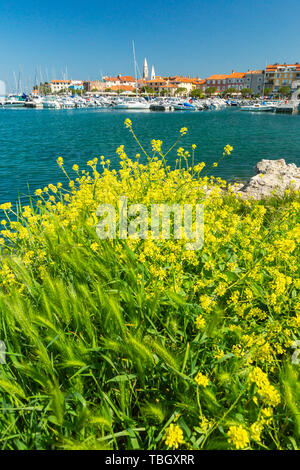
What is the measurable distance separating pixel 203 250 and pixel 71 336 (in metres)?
1.62

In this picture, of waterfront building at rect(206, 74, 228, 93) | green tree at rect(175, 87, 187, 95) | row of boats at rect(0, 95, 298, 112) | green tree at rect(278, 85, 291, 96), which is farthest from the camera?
waterfront building at rect(206, 74, 228, 93)

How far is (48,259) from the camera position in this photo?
304 cm

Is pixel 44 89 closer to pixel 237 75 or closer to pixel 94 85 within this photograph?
pixel 94 85

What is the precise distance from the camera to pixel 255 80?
141m

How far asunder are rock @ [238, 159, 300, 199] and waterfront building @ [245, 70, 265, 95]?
151253 mm

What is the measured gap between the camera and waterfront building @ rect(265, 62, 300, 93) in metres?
123

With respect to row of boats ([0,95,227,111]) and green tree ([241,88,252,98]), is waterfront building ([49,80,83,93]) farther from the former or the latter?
green tree ([241,88,252,98])

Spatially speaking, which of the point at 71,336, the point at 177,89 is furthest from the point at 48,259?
the point at 177,89

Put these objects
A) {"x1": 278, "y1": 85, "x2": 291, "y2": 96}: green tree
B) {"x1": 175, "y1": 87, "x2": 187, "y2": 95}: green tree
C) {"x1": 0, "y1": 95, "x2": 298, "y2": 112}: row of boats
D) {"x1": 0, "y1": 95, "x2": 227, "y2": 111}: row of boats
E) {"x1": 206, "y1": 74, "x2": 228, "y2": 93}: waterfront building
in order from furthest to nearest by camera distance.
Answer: {"x1": 206, "y1": 74, "x2": 228, "y2": 93}: waterfront building → {"x1": 175, "y1": 87, "x2": 187, "y2": 95}: green tree → {"x1": 278, "y1": 85, "x2": 291, "y2": 96}: green tree → {"x1": 0, "y1": 95, "x2": 227, "y2": 111}: row of boats → {"x1": 0, "y1": 95, "x2": 298, "y2": 112}: row of boats

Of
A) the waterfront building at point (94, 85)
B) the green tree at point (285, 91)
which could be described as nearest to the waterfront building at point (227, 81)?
the green tree at point (285, 91)

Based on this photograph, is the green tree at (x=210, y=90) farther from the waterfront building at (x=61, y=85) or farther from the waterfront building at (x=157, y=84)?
the waterfront building at (x=61, y=85)
